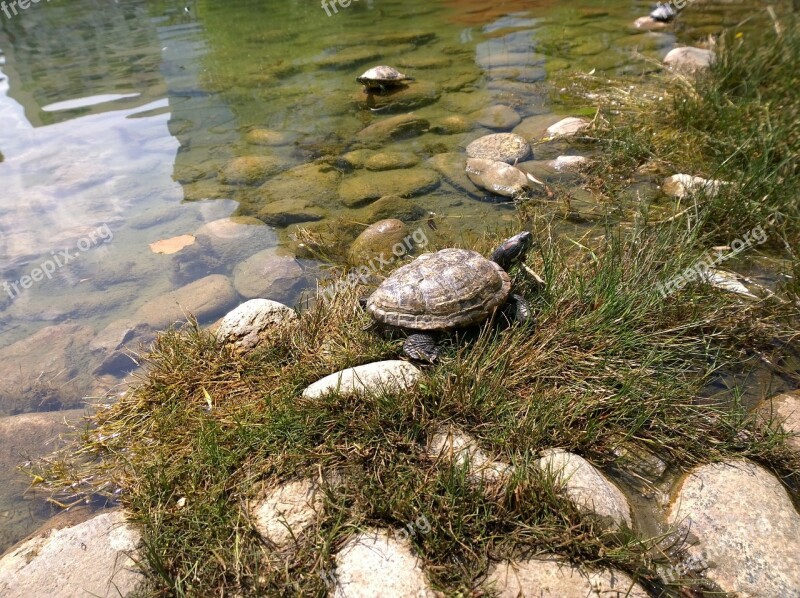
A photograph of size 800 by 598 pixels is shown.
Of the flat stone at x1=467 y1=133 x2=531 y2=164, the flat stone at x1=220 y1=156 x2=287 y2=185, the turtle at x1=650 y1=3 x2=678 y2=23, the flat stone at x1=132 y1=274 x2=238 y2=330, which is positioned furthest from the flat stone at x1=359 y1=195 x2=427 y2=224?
the turtle at x1=650 y1=3 x2=678 y2=23

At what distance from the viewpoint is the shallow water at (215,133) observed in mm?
5066

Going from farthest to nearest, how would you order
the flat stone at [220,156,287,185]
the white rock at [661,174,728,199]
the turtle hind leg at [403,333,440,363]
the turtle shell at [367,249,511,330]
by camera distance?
the flat stone at [220,156,287,185], the white rock at [661,174,728,199], the turtle shell at [367,249,511,330], the turtle hind leg at [403,333,440,363]

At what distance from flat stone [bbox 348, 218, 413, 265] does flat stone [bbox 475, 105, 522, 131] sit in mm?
3022

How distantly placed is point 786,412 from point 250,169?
6170mm

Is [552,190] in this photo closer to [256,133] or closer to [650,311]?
[650,311]

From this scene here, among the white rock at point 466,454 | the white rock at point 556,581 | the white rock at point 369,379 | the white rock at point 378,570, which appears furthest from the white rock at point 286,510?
the white rock at point 556,581

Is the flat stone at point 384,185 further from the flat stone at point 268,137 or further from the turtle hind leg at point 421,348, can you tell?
the turtle hind leg at point 421,348

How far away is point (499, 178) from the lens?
576cm

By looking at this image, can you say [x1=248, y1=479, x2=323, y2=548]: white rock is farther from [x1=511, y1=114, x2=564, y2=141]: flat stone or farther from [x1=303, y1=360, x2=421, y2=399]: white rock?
[x1=511, y1=114, x2=564, y2=141]: flat stone

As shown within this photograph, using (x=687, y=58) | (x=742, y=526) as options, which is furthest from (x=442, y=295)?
(x=687, y=58)

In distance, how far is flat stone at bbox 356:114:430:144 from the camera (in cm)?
718

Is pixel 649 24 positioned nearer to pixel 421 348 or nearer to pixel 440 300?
pixel 440 300

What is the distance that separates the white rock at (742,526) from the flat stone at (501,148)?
4.43 m

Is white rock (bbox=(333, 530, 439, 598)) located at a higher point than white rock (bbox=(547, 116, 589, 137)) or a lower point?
lower
